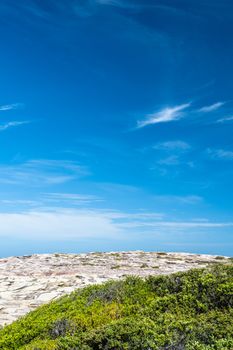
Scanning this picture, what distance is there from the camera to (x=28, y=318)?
9.95 m

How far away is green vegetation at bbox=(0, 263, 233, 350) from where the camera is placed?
22.7 ft

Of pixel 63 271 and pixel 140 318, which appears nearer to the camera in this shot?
pixel 140 318

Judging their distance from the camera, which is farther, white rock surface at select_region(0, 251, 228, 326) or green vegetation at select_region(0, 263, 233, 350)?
white rock surface at select_region(0, 251, 228, 326)

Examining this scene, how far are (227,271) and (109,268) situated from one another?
10.7m

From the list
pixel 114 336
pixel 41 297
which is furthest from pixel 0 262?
pixel 114 336

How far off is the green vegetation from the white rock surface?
10.3 ft

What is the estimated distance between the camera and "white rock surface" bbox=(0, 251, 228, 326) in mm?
15016

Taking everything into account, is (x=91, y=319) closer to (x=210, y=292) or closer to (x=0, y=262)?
(x=210, y=292)

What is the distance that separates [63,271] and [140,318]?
12.1 m

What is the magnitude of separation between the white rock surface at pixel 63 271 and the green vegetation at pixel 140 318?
10.3ft

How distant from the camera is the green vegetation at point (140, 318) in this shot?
692 centimetres

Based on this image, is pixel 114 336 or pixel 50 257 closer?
pixel 114 336

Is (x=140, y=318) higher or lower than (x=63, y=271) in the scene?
lower

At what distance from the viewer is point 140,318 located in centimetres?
806
